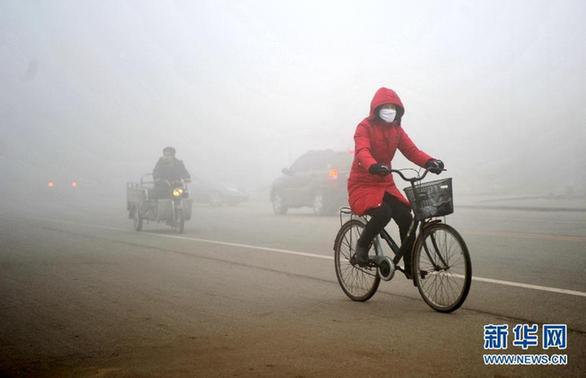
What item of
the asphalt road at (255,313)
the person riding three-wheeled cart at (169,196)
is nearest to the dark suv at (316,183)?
the person riding three-wheeled cart at (169,196)

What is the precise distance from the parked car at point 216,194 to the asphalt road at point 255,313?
19.5 metres

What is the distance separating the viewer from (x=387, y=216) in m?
6.22

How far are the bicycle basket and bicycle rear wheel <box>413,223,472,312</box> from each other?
18cm

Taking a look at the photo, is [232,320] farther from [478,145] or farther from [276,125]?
[276,125]

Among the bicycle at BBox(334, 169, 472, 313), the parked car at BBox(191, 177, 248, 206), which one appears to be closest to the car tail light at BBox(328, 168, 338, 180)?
the parked car at BBox(191, 177, 248, 206)

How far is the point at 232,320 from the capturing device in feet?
18.9

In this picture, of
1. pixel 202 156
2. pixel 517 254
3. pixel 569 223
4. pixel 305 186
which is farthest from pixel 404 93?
pixel 517 254

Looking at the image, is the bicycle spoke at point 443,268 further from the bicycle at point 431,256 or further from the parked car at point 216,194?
the parked car at point 216,194

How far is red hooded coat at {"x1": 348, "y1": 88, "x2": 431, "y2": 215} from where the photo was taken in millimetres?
6281

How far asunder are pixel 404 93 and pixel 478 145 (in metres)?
16.5

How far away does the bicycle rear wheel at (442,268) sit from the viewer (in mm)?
5684

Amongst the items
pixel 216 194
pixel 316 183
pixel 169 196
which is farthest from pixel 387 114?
pixel 216 194

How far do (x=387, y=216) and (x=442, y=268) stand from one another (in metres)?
0.75

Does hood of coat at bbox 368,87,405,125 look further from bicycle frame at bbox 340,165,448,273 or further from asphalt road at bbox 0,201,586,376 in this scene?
asphalt road at bbox 0,201,586,376
